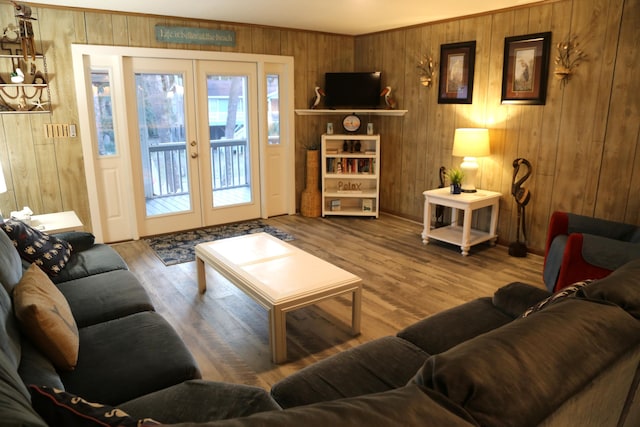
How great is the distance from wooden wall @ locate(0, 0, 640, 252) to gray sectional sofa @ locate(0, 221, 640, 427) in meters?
2.16

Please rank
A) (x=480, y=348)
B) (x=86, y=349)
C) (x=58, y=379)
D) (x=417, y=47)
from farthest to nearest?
(x=417, y=47), (x=86, y=349), (x=58, y=379), (x=480, y=348)

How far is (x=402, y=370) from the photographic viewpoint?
182 centimetres

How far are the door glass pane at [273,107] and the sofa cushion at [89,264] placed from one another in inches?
118

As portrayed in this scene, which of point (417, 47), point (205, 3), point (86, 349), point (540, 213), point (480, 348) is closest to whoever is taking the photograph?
point (480, 348)

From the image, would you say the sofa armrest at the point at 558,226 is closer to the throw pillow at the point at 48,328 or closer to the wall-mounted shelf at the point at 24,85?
the throw pillow at the point at 48,328

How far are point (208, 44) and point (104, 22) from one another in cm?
106

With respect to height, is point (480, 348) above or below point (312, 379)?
above

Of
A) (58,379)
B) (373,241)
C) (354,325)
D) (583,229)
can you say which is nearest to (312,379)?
(58,379)

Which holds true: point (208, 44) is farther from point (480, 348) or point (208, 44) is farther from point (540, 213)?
point (480, 348)

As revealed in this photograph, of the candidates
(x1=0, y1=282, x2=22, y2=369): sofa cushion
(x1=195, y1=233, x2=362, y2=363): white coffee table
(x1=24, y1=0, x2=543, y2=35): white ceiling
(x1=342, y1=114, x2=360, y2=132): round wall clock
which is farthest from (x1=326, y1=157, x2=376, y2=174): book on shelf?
(x1=0, y1=282, x2=22, y2=369): sofa cushion

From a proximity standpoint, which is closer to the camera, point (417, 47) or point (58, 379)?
point (58, 379)

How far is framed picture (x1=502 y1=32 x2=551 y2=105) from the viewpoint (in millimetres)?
4148

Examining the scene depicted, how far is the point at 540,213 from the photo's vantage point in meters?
4.39

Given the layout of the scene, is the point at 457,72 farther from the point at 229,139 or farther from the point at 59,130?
the point at 59,130
